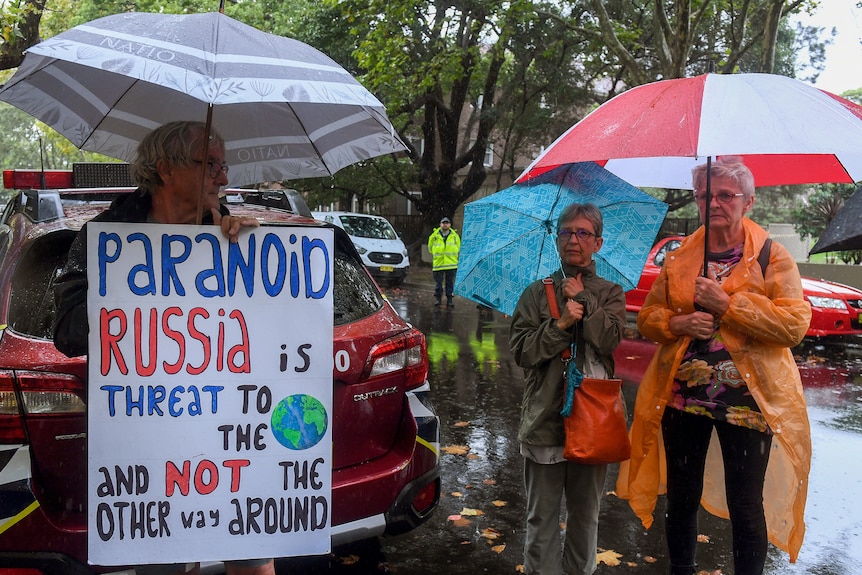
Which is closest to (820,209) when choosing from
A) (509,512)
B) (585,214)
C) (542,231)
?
(509,512)

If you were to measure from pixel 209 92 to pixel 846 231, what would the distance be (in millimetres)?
2375

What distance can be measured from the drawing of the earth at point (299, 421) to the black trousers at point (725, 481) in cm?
153

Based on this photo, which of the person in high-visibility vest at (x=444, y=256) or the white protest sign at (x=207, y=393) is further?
the person in high-visibility vest at (x=444, y=256)

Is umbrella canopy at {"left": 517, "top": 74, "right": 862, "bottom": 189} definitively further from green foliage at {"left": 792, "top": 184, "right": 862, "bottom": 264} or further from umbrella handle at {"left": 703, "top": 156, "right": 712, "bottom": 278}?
green foliage at {"left": 792, "top": 184, "right": 862, "bottom": 264}

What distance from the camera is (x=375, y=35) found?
15.9 meters

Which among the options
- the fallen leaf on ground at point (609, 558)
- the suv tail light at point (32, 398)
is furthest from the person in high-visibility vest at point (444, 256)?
the suv tail light at point (32, 398)

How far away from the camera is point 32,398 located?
2883mm

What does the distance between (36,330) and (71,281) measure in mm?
581

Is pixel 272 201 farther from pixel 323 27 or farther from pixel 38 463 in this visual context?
pixel 323 27

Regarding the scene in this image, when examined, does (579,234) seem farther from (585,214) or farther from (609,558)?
(609,558)

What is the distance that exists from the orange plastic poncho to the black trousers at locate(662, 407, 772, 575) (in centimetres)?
9

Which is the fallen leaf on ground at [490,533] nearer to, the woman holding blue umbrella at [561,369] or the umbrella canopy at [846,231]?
the woman holding blue umbrella at [561,369]

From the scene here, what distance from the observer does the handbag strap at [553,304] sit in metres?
3.38

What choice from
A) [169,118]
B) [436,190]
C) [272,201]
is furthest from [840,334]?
[436,190]
